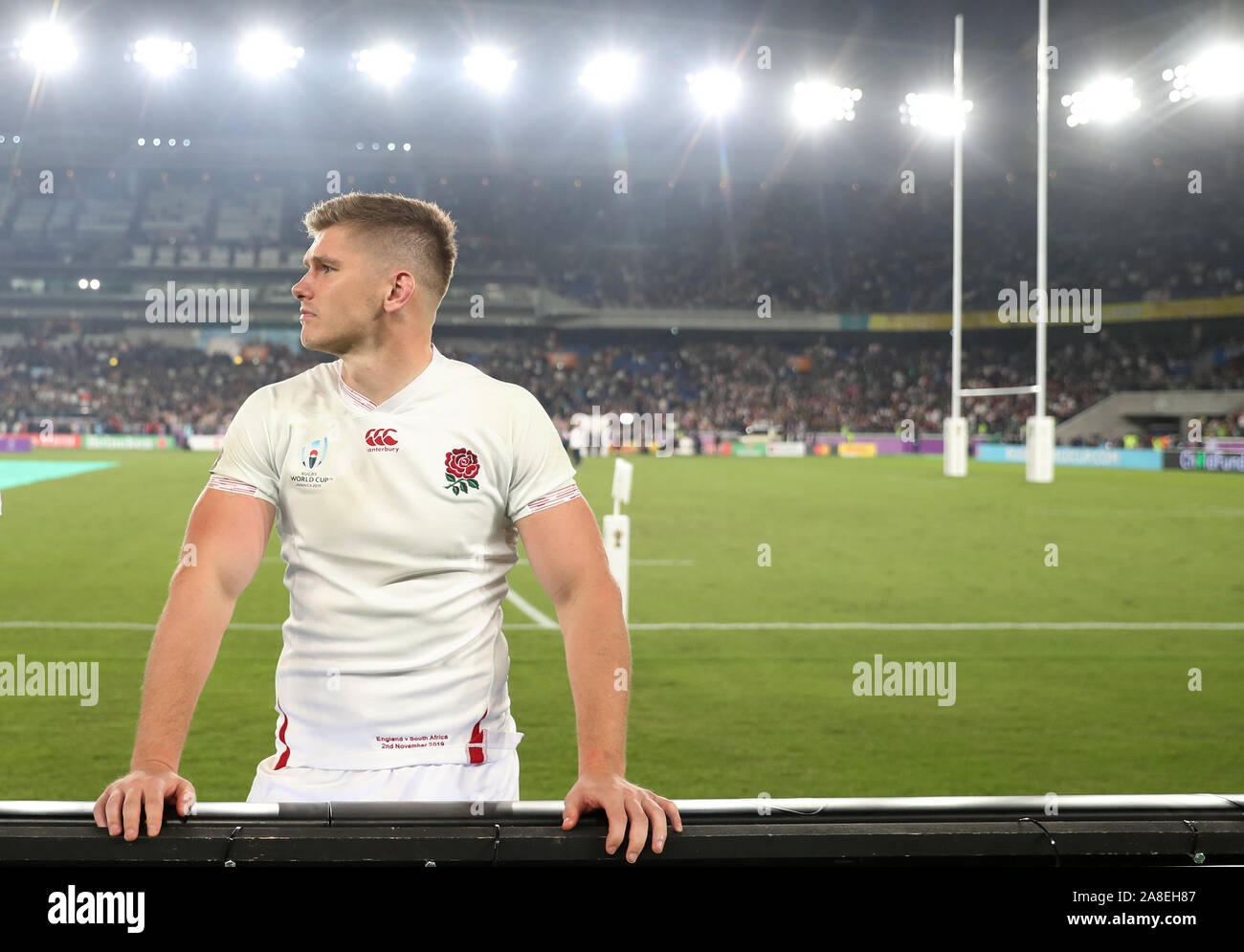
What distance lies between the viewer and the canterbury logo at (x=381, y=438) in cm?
263

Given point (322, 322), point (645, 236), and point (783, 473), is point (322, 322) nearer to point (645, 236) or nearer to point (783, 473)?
point (783, 473)

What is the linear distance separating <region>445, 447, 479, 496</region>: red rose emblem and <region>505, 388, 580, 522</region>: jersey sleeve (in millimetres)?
91

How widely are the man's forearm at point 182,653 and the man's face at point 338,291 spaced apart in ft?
1.90

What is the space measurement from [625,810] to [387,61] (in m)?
40.0

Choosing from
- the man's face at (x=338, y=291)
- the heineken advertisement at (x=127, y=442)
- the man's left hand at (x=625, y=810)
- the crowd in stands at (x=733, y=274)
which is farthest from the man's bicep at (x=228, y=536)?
the crowd in stands at (x=733, y=274)

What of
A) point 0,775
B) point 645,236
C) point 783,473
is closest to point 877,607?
point 0,775

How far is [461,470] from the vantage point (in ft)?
8.63

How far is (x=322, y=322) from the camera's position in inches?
103

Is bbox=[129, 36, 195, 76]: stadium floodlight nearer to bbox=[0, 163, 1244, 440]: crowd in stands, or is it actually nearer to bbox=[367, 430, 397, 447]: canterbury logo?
bbox=[0, 163, 1244, 440]: crowd in stands

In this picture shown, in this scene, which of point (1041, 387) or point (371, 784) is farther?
point (1041, 387)

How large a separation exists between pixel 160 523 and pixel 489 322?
39646mm

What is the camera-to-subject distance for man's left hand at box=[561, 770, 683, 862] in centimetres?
159

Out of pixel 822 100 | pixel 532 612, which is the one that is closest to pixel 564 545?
pixel 532 612

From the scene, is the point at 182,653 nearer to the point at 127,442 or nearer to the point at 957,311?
the point at 957,311
